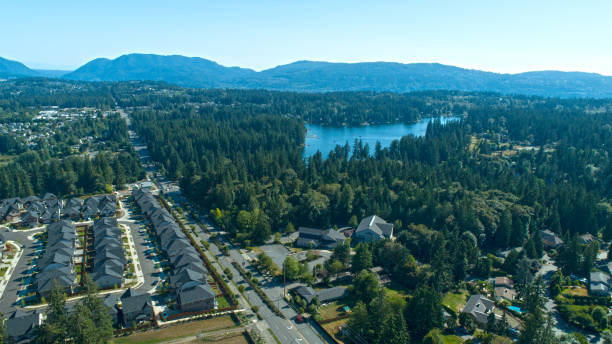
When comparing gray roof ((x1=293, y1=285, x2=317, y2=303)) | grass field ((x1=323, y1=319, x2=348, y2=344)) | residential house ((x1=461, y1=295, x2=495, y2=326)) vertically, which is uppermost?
gray roof ((x1=293, y1=285, x2=317, y2=303))

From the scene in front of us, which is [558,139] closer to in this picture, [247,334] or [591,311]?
[591,311]

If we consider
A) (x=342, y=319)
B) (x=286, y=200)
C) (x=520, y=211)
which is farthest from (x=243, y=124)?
(x=342, y=319)

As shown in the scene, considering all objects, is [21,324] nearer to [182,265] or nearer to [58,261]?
[58,261]

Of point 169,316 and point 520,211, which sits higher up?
point 520,211

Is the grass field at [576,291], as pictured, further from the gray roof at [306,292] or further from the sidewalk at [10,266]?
the sidewalk at [10,266]

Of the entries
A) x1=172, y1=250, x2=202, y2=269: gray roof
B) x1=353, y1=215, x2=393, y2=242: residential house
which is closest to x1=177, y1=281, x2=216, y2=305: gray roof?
x1=172, y1=250, x2=202, y2=269: gray roof

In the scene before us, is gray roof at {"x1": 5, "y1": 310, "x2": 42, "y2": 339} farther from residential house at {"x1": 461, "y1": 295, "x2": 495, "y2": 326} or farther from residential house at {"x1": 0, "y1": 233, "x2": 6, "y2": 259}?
residential house at {"x1": 461, "y1": 295, "x2": 495, "y2": 326}

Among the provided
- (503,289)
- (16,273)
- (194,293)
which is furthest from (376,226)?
(16,273)
